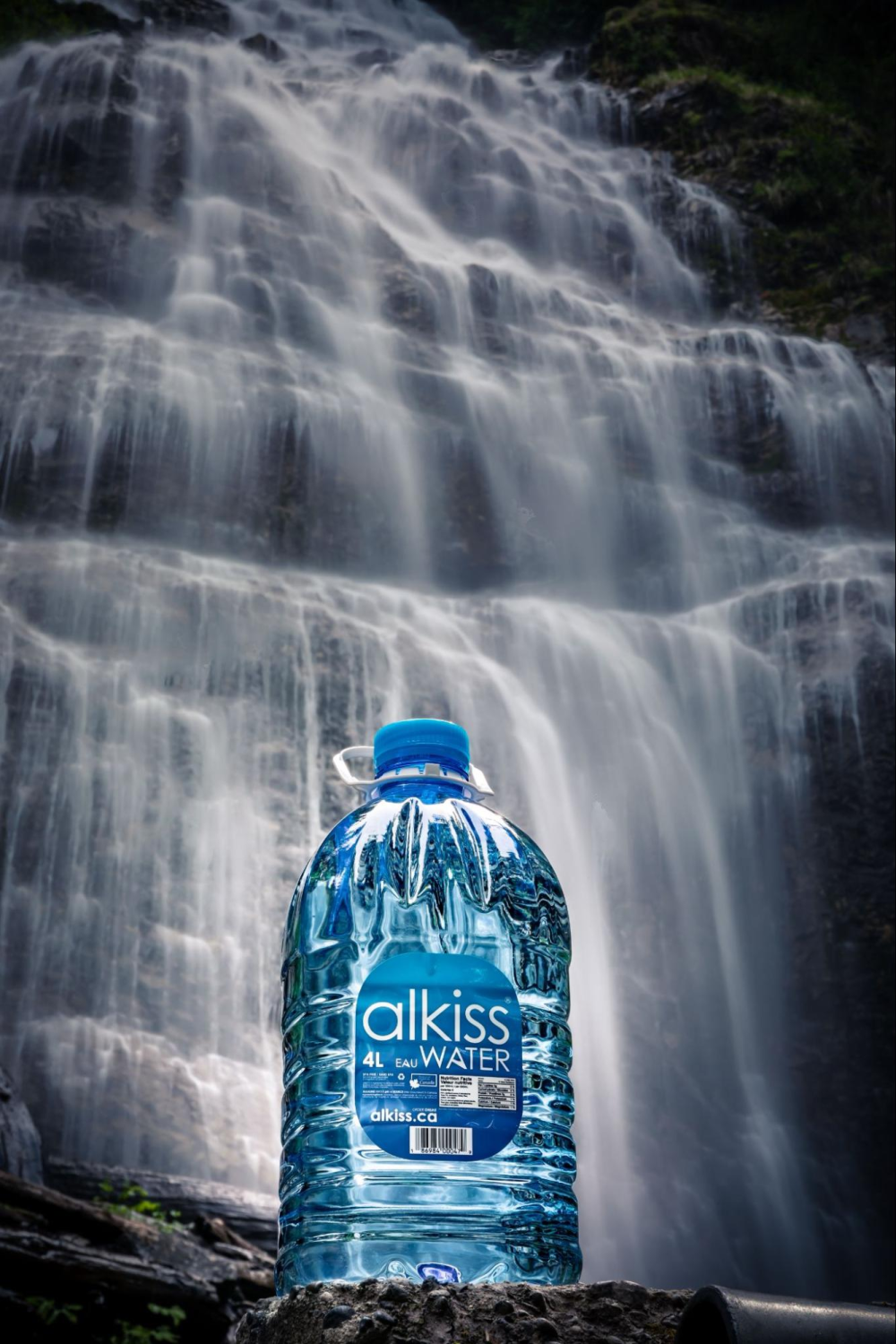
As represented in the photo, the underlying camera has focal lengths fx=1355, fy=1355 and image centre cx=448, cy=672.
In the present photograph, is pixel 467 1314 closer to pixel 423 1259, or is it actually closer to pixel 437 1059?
pixel 437 1059

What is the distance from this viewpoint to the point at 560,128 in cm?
870

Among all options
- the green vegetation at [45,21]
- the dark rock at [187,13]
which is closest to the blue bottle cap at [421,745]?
the green vegetation at [45,21]

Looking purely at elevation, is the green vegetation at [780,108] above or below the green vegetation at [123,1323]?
above

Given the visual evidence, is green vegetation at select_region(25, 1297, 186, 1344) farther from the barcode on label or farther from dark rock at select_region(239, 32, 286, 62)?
dark rock at select_region(239, 32, 286, 62)

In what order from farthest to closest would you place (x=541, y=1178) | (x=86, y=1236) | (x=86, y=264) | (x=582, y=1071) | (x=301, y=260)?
(x=301, y=260) → (x=86, y=264) → (x=582, y=1071) → (x=86, y=1236) → (x=541, y=1178)

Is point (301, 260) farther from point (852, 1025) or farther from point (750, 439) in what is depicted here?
point (852, 1025)

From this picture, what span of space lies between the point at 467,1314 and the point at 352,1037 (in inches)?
10.9

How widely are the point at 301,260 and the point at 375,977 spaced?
22.4ft

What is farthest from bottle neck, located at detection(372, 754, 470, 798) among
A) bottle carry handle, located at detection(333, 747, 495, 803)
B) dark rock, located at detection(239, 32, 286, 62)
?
dark rock, located at detection(239, 32, 286, 62)

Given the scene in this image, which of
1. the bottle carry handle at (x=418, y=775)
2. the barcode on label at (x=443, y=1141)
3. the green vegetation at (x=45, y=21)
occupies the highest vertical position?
the green vegetation at (x=45, y=21)

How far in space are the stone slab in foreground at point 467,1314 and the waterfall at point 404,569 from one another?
3913mm

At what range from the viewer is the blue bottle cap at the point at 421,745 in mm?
925

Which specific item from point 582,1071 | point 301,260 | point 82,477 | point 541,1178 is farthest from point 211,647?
point 541,1178

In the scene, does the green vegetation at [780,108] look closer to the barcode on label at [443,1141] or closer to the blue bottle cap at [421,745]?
the blue bottle cap at [421,745]
